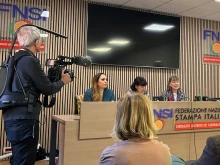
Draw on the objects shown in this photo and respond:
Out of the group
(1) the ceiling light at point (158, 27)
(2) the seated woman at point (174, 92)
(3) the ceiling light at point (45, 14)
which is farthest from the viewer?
(1) the ceiling light at point (158, 27)

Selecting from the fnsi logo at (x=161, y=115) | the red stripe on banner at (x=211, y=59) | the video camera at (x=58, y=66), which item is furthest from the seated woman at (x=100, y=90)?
the red stripe on banner at (x=211, y=59)

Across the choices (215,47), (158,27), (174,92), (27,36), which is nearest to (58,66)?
(27,36)

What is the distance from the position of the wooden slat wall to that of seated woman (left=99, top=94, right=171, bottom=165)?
10.4 ft

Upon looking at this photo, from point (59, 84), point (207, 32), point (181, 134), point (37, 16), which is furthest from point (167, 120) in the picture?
point (207, 32)

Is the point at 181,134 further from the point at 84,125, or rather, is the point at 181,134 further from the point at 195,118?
the point at 84,125

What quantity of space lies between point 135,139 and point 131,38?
377 cm

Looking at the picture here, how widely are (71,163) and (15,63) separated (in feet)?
3.61

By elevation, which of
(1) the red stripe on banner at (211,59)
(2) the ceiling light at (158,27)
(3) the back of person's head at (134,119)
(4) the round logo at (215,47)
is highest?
(2) the ceiling light at (158,27)

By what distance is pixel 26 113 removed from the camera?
1.69 meters

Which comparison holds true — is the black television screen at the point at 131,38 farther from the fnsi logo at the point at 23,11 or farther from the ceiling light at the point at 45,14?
the fnsi logo at the point at 23,11

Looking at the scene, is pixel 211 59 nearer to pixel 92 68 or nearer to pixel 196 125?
pixel 92 68

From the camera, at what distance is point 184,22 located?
5215 millimetres

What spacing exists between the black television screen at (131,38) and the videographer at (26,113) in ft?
8.29

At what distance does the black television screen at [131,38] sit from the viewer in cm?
439
